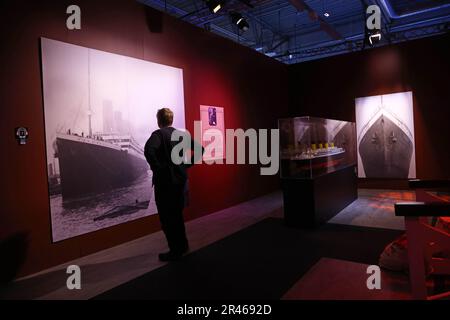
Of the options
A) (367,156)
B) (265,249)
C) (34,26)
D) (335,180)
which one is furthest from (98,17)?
(367,156)

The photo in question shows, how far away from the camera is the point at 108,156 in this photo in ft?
12.7

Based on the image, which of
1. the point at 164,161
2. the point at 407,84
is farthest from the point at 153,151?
the point at 407,84

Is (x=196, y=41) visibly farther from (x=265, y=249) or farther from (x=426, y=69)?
(x=426, y=69)

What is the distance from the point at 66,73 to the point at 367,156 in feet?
21.2

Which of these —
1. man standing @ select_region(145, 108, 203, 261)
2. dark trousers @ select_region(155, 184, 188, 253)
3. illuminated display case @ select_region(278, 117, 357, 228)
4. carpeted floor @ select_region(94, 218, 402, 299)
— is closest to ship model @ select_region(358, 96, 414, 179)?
illuminated display case @ select_region(278, 117, 357, 228)

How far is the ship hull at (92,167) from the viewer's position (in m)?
3.45

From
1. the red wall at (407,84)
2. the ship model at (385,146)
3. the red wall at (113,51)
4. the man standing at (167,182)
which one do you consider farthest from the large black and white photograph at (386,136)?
the man standing at (167,182)

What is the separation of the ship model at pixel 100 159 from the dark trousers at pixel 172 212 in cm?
99

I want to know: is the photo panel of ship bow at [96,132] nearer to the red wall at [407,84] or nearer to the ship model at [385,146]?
the red wall at [407,84]

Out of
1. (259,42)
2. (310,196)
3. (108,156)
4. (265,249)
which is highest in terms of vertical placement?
(259,42)

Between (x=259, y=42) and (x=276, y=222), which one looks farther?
(x=259, y=42)

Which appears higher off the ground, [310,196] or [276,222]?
[310,196]

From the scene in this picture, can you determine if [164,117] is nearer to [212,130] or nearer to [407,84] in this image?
[212,130]
